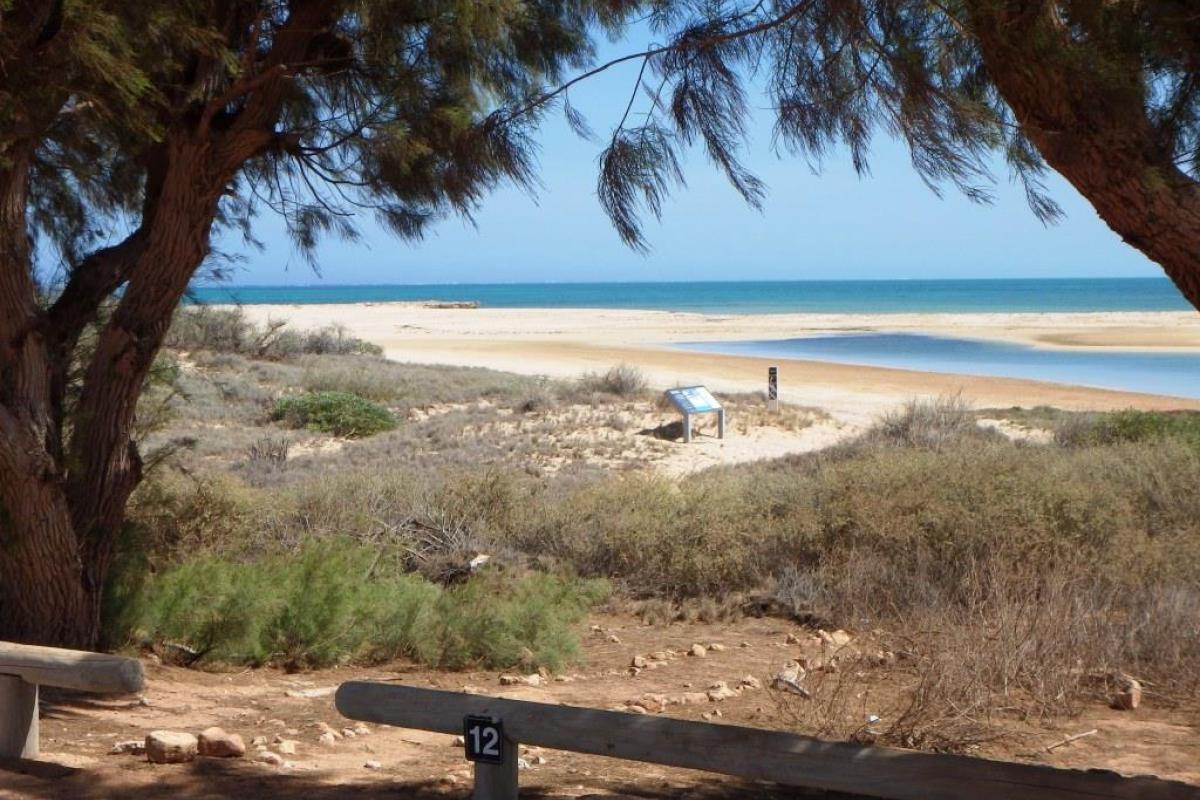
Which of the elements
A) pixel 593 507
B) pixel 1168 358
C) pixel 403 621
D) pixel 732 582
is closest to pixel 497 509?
pixel 593 507

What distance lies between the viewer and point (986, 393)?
2806 cm

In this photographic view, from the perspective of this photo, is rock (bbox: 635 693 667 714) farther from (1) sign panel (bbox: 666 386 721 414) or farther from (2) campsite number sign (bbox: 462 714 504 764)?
(1) sign panel (bbox: 666 386 721 414)

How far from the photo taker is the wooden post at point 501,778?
14.8 ft

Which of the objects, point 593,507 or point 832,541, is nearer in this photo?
point 832,541

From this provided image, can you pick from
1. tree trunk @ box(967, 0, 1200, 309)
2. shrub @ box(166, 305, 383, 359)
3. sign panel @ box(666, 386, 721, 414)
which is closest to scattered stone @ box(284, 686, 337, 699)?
tree trunk @ box(967, 0, 1200, 309)

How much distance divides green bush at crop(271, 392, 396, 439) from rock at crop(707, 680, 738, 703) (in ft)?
43.4

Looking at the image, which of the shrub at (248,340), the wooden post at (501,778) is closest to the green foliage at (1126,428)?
the wooden post at (501,778)

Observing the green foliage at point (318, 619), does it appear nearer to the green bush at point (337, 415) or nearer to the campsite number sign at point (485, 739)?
the campsite number sign at point (485, 739)

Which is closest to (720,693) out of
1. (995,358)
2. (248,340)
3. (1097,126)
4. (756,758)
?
(756,758)

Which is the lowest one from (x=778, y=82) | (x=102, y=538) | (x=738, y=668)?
(x=738, y=668)

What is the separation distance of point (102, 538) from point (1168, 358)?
3699 centimetres

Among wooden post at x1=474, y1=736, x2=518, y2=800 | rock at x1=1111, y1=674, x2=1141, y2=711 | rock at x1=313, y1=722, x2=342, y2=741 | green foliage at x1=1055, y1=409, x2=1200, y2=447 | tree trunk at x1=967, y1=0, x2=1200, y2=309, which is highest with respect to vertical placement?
tree trunk at x1=967, y1=0, x2=1200, y2=309

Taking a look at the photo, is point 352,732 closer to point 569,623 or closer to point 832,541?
point 569,623

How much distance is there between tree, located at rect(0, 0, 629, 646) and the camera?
6398mm
